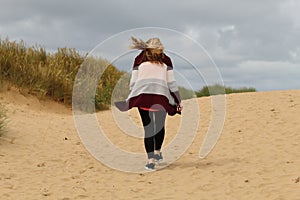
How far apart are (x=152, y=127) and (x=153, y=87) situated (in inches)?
26.9

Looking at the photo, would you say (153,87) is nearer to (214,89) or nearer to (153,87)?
(153,87)

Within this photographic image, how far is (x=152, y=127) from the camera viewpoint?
27.0 ft

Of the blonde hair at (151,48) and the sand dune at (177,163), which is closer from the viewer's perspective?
the sand dune at (177,163)

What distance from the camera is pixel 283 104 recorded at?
558 inches

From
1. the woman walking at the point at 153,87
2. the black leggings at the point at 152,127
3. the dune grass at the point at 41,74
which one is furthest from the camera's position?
the dune grass at the point at 41,74

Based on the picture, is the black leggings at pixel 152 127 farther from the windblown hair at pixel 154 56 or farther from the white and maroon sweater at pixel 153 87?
the windblown hair at pixel 154 56

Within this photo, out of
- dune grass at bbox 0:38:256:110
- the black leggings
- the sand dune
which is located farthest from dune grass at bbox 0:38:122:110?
the black leggings

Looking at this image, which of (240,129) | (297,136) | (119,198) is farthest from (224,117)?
(119,198)

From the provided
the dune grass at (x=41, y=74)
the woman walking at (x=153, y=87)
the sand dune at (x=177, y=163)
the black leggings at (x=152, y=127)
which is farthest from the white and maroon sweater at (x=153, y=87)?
the dune grass at (x=41, y=74)

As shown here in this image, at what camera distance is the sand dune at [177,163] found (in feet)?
23.5

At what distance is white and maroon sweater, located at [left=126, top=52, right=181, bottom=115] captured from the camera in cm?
802

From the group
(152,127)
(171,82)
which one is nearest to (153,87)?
(171,82)

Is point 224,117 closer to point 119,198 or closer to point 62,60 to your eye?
point 119,198

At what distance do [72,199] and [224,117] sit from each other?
755 cm
